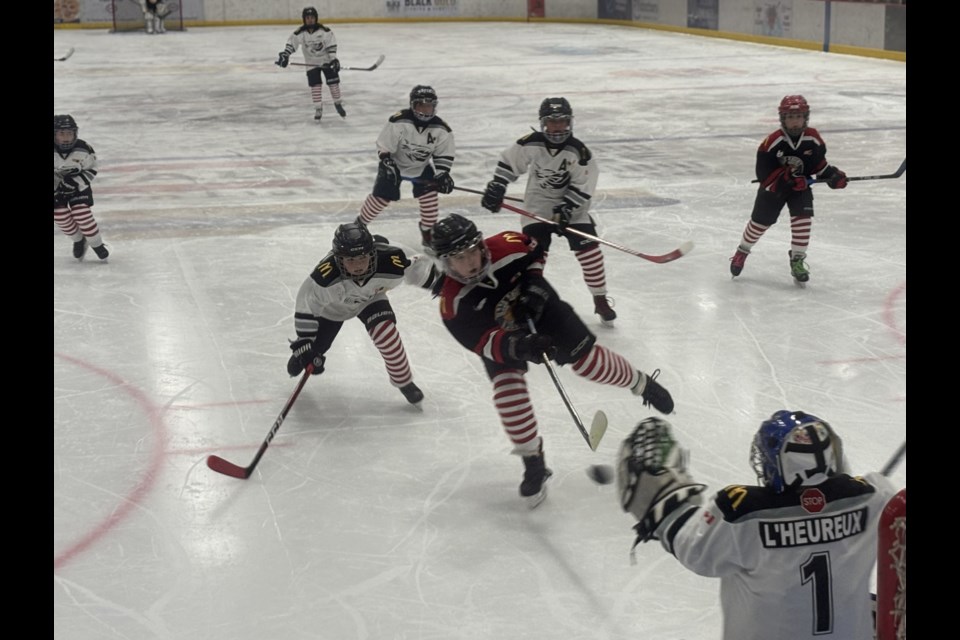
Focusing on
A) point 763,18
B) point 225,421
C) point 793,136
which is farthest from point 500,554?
point 763,18

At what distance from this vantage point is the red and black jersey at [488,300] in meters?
3.62

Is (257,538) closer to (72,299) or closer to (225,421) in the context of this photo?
(225,421)

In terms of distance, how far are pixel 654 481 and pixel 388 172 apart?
4.92 m

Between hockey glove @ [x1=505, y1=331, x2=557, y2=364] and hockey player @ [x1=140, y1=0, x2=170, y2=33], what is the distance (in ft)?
66.1

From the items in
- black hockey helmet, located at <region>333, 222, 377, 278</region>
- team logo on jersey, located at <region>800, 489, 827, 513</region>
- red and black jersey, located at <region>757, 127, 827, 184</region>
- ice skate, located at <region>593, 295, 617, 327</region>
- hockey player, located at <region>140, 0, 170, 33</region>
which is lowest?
ice skate, located at <region>593, 295, 617, 327</region>

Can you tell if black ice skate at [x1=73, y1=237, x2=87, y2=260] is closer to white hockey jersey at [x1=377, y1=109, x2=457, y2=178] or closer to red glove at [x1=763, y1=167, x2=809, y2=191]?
white hockey jersey at [x1=377, y1=109, x2=457, y2=178]

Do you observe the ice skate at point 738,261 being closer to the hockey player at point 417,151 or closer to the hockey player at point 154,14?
the hockey player at point 417,151

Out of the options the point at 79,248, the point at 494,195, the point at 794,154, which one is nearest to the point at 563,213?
the point at 494,195

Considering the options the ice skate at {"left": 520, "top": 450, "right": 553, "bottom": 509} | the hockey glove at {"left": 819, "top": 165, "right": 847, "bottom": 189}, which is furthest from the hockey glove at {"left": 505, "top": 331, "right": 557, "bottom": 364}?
the hockey glove at {"left": 819, "top": 165, "right": 847, "bottom": 189}

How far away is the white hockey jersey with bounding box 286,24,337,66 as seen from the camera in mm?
12266

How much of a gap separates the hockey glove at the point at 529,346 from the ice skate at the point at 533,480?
14.5 inches

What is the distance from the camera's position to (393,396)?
15.5 ft

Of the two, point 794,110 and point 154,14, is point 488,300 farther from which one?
point 154,14
